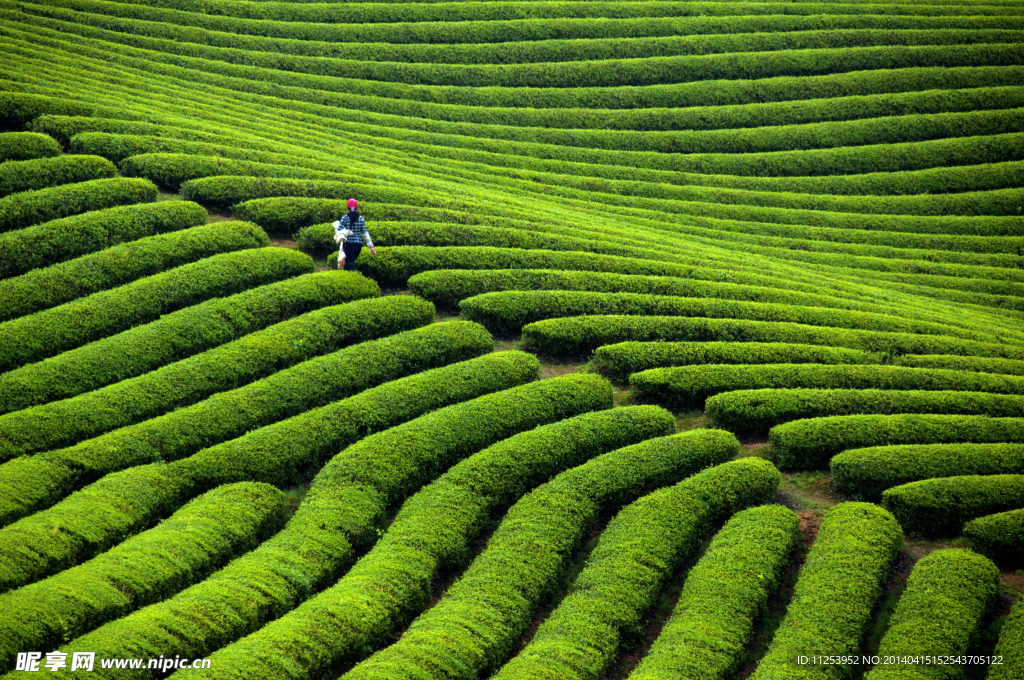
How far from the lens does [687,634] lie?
1212 cm

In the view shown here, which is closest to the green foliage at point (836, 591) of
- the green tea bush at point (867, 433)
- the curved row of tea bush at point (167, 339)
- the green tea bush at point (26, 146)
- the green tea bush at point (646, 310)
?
the green tea bush at point (867, 433)

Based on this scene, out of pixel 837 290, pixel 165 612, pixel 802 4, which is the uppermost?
pixel 802 4

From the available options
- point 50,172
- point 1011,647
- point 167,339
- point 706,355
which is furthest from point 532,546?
point 50,172

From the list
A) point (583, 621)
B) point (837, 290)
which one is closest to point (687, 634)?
point (583, 621)

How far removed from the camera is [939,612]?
12.5m

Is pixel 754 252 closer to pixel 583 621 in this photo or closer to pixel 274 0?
pixel 583 621

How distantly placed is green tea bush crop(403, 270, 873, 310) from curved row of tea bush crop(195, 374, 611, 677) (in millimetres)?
3826

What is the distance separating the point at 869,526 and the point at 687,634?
4022 millimetres

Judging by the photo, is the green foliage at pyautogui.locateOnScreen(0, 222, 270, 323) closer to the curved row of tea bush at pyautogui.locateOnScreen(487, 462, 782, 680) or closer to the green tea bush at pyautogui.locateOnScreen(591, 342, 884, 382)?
the green tea bush at pyautogui.locateOnScreen(591, 342, 884, 382)

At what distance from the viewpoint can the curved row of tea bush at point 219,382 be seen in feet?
47.4

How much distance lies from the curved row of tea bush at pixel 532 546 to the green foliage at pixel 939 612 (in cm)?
293

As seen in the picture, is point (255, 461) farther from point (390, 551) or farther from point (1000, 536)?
point (1000, 536)

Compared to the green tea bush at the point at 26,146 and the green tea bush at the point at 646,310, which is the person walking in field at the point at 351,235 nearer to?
the green tea bush at the point at 646,310

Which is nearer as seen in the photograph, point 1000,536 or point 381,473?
point 1000,536
